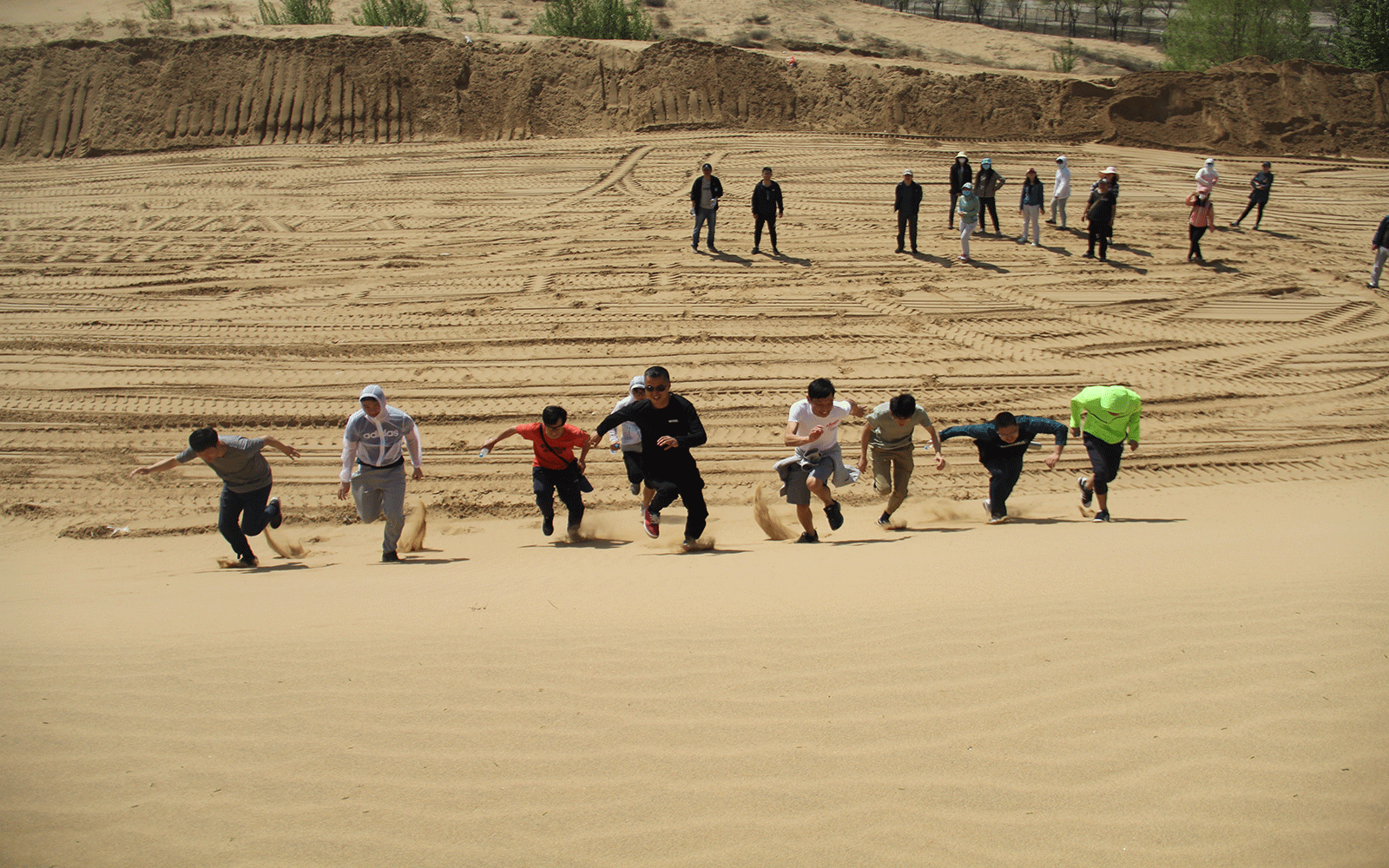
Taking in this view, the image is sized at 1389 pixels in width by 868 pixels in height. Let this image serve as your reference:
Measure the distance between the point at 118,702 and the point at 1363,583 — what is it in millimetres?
6142

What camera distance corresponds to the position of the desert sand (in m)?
2.84

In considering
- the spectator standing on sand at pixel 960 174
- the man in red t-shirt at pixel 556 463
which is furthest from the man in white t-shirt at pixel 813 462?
the spectator standing on sand at pixel 960 174

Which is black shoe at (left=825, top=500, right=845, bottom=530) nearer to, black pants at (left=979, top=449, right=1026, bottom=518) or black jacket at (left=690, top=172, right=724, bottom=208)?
black pants at (left=979, top=449, right=1026, bottom=518)

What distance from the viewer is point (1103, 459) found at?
6953 mm

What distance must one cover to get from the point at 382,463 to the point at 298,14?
2537 centimetres

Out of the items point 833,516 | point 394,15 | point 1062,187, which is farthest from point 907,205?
point 394,15

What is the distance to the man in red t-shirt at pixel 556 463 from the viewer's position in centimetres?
675

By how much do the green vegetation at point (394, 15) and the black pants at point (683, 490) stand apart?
25232mm

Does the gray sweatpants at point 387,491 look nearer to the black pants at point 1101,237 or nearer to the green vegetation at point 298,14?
the black pants at point 1101,237

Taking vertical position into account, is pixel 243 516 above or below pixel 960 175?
below

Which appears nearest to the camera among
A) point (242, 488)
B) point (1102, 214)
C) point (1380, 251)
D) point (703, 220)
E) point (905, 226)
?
Answer: point (242, 488)

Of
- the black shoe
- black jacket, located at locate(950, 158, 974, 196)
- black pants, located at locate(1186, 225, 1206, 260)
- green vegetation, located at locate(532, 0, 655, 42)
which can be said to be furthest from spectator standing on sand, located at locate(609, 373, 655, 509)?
green vegetation, located at locate(532, 0, 655, 42)

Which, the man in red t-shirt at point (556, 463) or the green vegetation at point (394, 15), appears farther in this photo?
the green vegetation at point (394, 15)

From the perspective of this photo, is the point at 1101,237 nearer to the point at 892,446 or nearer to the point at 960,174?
the point at 960,174
